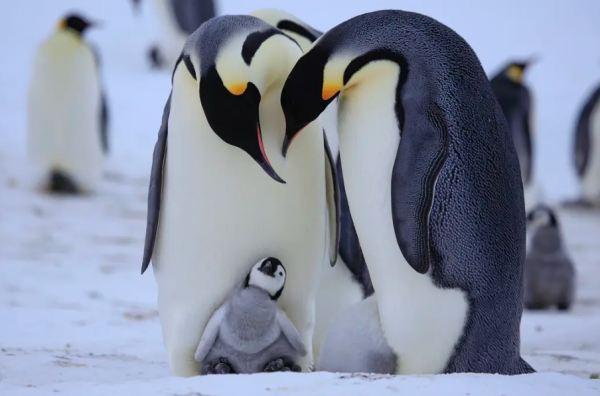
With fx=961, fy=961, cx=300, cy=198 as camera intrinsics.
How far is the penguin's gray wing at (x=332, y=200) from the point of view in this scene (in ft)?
9.71

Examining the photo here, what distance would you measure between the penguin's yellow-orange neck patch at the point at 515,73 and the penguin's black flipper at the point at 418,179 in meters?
6.60

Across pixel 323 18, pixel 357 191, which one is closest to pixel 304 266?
pixel 357 191

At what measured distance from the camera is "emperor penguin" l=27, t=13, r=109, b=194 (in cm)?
761

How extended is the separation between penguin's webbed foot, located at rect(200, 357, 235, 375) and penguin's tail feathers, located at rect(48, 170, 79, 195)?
5.23m

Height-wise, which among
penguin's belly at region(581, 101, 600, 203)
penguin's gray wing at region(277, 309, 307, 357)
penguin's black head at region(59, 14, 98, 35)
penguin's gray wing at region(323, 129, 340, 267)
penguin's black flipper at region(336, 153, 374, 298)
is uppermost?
penguin's black head at region(59, 14, 98, 35)

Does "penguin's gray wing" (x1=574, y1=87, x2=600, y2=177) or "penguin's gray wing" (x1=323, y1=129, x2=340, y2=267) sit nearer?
"penguin's gray wing" (x1=323, y1=129, x2=340, y2=267)

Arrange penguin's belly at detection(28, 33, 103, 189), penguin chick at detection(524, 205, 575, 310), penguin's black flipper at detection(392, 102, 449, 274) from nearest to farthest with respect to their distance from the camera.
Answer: penguin's black flipper at detection(392, 102, 449, 274) → penguin chick at detection(524, 205, 575, 310) → penguin's belly at detection(28, 33, 103, 189)

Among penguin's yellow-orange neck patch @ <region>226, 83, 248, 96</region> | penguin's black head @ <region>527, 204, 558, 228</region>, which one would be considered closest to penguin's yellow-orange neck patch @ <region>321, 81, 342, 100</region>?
penguin's yellow-orange neck patch @ <region>226, 83, 248, 96</region>

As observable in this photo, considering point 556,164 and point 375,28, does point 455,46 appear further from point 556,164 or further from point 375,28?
point 556,164

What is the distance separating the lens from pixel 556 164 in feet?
37.7

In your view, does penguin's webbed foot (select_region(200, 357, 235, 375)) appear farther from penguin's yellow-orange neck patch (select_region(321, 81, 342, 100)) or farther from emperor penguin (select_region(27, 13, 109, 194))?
emperor penguin (select_region(27, 13, 109, 194))

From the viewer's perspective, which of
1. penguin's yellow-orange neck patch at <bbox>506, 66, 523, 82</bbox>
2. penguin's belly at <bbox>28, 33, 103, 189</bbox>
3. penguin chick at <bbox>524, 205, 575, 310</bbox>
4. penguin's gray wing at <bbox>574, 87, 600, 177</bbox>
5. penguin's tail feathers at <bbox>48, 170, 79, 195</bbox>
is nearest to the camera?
penguin chick at <bbox>524, 205, 575, 310</bbox>

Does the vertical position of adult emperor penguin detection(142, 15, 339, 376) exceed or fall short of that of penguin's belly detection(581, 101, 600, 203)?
it exceeds it

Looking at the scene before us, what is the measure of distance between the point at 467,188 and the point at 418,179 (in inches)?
5.7
